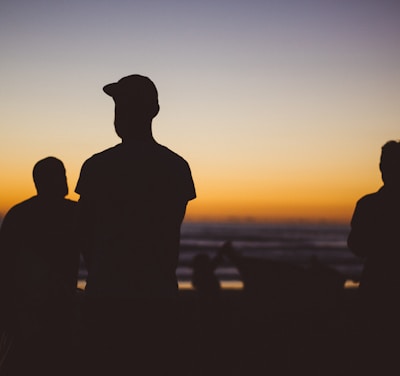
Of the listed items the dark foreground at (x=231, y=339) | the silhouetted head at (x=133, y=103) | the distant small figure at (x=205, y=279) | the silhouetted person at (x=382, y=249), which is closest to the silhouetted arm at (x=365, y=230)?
the silhouetted person at (x=382, y=249)

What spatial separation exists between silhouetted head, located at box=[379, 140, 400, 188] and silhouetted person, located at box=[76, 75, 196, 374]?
6.14 ft

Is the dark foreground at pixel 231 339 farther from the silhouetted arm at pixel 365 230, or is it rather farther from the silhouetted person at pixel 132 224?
the silhouetted arm at pixel 365 230

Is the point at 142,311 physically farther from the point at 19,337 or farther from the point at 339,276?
the point at 339,276

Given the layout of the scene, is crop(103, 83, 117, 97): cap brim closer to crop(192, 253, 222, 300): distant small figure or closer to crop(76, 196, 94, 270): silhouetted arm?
crop(76, 196, 94, 270): silhouetted arm

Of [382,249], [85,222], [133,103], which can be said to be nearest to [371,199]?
[382,249]

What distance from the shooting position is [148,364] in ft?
8.23

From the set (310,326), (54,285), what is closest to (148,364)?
(54,285)

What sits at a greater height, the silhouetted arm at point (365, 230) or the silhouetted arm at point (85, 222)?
the silhouetted arm at point (85, 222)

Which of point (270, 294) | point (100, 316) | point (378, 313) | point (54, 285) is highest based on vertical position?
point (100, 316)

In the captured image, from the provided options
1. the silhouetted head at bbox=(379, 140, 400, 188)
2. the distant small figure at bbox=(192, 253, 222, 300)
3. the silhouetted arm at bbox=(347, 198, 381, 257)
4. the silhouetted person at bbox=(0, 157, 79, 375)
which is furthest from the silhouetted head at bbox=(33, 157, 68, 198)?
the distant small figure at bbox=(192, 253, 222, 300)

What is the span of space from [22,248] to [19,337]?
537mm

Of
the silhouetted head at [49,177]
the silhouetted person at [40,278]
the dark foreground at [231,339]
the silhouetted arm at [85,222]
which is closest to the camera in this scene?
the dark foreground at [231,339]

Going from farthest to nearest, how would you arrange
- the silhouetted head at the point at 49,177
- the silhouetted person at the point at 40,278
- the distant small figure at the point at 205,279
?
the distant small figure at the point at 205,279
the silhouetted head at the point at 49,177
the silhouetted person at the point at 40,278

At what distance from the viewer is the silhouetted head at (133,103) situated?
2.64m
